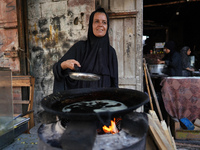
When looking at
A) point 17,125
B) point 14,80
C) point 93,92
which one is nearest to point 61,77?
point 93,92

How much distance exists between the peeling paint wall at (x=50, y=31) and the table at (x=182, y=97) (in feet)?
7.20

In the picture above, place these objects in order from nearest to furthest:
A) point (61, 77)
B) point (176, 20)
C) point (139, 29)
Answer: point (61, 77), point (139, 29), point (176, 20)

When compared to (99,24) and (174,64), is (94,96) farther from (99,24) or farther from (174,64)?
(174,64)

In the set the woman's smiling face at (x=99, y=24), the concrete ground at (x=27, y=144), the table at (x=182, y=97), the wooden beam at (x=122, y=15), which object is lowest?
the concrete ground at (x=27, y=144)

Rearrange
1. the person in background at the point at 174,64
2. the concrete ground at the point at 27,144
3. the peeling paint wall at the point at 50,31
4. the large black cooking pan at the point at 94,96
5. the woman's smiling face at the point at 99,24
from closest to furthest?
1. the large black cooking pan at the point at 94,96
2. the woman's smiling face at the point at 99,24
3. the concrete ground at the point at 27,144
4. the peeling paint wall at the point at 50,31
5. the person in background at the point at 174,64

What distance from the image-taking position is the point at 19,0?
2963mm

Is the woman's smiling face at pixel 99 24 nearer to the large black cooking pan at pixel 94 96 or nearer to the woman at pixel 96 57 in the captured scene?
the woman at pixel 96 57

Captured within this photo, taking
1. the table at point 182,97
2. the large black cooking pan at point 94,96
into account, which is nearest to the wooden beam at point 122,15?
the table at point 182,97

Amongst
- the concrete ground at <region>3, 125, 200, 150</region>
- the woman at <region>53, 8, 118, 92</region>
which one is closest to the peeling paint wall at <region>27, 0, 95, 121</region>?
the concrete ground at <region>3, 125, 200, 150</region>

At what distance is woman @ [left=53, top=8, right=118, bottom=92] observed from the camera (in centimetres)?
177

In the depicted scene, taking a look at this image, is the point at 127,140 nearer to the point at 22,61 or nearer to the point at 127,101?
the point at 127,101

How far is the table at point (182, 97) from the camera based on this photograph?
2.96 m

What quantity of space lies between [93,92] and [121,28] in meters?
1.95

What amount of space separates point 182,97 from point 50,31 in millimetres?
3264
